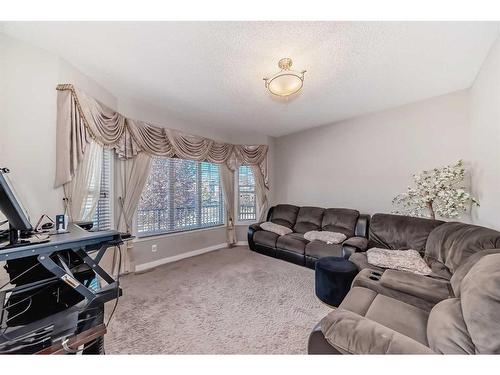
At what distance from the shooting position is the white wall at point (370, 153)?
2762mm

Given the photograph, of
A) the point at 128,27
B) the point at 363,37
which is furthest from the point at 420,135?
the point at 128,27

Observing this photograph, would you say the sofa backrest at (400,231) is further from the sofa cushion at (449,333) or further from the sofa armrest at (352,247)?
the sofa cushion at (449,333)

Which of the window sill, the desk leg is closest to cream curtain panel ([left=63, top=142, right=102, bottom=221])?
the window sill

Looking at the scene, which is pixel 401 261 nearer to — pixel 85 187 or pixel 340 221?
pixel 340 221

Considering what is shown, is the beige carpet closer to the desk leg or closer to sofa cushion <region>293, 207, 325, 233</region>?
the desk leg

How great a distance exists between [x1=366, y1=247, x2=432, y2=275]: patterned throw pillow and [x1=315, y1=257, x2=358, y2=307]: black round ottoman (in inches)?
9.8

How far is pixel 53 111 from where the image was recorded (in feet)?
6.38

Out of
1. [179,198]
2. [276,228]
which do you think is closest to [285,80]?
[276,228]

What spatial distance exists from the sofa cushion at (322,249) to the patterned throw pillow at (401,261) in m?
0.58

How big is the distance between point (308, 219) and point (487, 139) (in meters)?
2.53

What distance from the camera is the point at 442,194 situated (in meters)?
2.37

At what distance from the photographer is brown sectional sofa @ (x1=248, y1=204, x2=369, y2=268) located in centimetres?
290

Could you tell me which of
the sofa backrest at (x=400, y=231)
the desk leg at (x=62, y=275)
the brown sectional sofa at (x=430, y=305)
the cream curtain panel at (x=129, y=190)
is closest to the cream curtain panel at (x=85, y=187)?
the cream curtain panel at (x=129, y=190)
